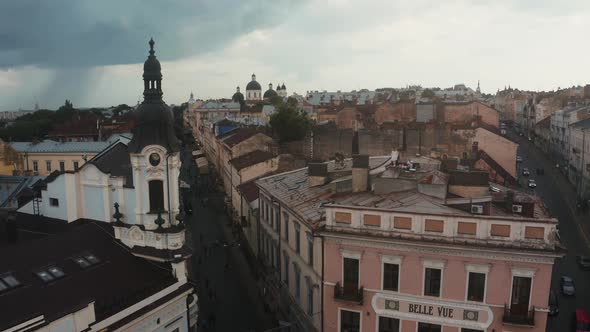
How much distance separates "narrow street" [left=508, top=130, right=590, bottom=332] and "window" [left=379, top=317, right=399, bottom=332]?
1243 cm

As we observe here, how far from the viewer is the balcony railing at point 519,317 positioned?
20938mm

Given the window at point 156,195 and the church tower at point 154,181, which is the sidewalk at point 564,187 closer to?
the church tower at point 154,181

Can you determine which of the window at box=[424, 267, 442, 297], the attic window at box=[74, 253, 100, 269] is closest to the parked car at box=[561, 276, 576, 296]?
the window at box=[424, 267, 442, 297]

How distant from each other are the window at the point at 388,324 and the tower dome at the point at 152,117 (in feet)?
43.0

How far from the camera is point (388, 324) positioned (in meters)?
23.5

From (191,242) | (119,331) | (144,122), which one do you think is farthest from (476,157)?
(119,331)

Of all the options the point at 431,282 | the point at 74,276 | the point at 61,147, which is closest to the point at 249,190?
the point at 74,276

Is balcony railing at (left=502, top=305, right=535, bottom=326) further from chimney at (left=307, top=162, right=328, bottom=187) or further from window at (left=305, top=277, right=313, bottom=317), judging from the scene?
chimney at (left=307, top=162, right=328, bottom=187)

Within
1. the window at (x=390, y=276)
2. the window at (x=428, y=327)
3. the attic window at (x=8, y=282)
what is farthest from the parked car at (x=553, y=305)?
the attic window at (x=8, y=282)

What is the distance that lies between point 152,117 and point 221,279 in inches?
707

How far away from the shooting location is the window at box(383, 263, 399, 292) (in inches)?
903

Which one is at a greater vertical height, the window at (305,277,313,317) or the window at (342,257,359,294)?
the window at (342,257,359,294)

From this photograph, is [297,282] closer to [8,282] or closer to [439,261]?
[439,261]

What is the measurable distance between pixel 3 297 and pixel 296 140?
50.9m
